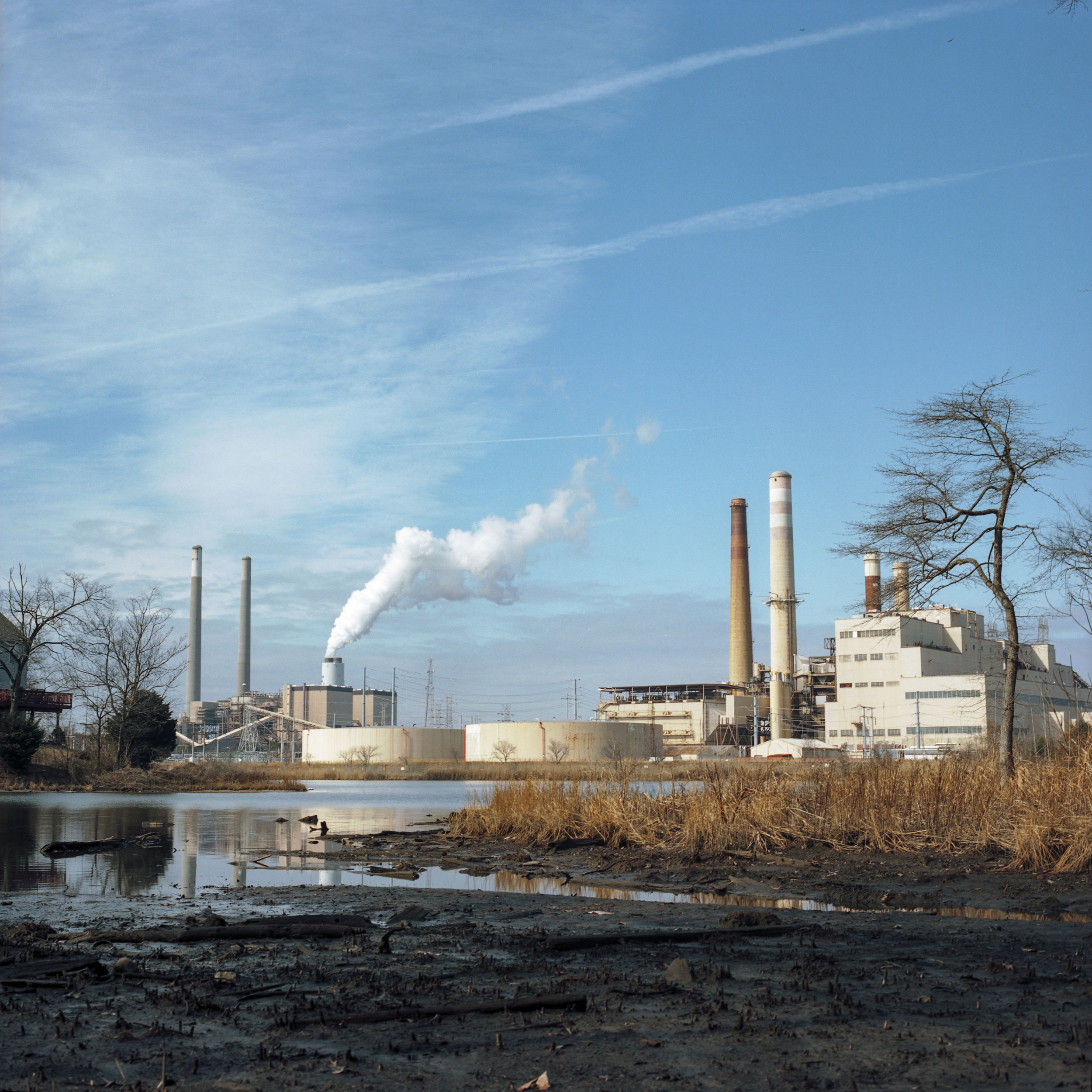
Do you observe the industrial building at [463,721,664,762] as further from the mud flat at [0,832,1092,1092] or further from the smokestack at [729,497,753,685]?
the mud flat at [0,832,1092,1092]

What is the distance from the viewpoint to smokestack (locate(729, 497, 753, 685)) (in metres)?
82.6

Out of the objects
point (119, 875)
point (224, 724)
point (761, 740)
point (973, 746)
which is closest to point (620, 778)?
point (973, 746)

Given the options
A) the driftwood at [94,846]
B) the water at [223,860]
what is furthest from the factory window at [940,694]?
the driftwood at [94,846]

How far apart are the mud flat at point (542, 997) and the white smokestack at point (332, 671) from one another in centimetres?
9609

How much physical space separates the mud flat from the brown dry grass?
207 cm

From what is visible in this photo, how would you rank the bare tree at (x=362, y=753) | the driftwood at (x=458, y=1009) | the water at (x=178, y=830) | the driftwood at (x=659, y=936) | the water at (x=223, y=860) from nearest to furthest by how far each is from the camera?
the driftwood at (x=458, y=1009) → the driftwood at (x=659, y=936) → the water at (x=223, y=860) → the water at (x=178, y=830) → the bare tree at (x=362, y=753)

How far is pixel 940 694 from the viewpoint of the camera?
235 feet

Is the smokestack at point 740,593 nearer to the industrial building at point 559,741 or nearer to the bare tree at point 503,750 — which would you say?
the industrial building at point 559,741

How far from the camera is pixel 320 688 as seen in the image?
109 metres

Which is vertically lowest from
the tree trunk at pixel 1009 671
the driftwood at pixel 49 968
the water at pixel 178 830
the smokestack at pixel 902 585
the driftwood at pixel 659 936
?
the water at pixel 178 830

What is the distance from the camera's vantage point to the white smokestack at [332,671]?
338 ft

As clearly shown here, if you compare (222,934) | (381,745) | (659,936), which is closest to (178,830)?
(222,934)

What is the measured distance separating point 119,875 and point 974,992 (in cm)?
966

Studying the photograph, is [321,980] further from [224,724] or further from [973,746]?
[224,724]
